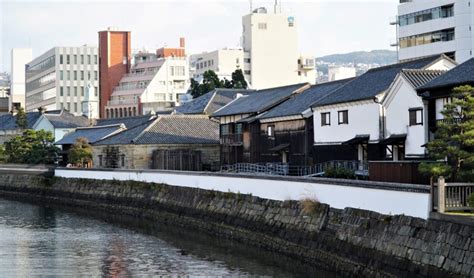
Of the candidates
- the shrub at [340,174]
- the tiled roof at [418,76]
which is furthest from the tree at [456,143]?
the tiled roof at [418,76]

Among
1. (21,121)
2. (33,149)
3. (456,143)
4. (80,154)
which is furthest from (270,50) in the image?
(456,143)

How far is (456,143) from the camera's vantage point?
28625 mm

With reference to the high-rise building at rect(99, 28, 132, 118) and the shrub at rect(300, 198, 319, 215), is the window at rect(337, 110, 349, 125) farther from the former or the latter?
the high-rise building at rect(99, 28, 132, 118)

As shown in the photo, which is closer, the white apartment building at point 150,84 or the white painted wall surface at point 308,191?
the white painted wall surface at point 308,191

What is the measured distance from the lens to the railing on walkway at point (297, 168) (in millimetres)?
42197

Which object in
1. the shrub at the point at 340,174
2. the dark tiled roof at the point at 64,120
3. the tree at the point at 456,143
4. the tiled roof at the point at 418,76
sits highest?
the dark tiled roof at the point at 64,120

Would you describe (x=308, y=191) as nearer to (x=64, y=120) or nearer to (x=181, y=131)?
(x=181, y=131)

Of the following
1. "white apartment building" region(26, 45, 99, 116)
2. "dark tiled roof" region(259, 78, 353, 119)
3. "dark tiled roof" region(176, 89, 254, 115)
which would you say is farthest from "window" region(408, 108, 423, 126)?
"white apartment building" region(26, 45, 99, 116)

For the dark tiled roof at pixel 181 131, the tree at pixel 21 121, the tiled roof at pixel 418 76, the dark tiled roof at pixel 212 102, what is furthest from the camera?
the tree at pixel 21 121

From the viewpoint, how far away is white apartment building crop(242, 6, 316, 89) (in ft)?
427

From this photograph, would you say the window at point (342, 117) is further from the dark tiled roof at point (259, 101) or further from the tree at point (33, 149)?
the tree at point (33, 149)

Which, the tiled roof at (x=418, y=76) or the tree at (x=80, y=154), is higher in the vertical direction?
the tiled roof at (x=418, y=76)

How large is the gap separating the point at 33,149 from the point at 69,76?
207 ft

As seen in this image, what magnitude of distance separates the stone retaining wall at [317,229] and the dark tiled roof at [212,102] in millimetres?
19757
